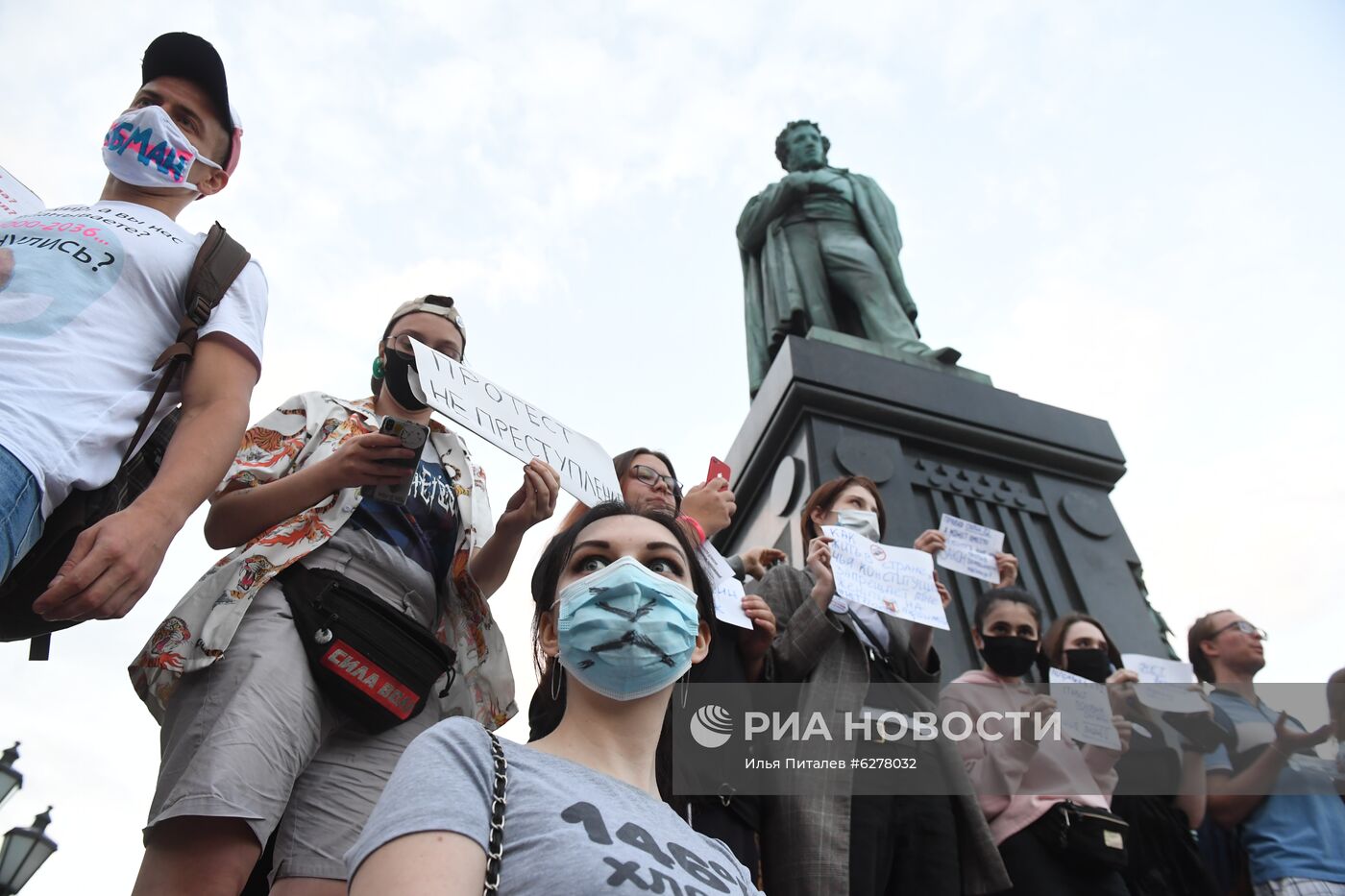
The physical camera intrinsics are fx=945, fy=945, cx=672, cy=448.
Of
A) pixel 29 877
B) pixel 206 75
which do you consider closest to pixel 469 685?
pixel 206 75

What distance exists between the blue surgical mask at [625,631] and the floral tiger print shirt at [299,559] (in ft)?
1.69

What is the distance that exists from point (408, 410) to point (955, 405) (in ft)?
13.2

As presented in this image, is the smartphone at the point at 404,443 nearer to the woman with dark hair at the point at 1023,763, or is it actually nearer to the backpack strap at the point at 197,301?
the backpack strap at the point at 197,301

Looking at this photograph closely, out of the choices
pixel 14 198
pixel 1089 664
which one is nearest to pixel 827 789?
pixel 1089 664

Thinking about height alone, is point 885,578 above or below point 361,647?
above

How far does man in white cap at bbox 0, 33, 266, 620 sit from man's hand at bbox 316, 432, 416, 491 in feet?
0.76

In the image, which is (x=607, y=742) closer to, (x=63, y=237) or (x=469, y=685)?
(x=469, y=685)

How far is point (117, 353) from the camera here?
1766mm

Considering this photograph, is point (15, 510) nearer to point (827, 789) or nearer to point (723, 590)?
point (723, 590)

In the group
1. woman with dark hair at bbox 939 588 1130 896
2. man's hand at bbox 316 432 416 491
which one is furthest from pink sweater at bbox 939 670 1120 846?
man's hand at bbox 316 432 416 491

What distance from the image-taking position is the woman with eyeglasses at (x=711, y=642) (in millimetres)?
2195

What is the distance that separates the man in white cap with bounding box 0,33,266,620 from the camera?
1463 millimetres

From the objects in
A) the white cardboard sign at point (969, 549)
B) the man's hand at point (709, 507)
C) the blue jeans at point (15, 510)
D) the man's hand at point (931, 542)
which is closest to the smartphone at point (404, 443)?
the blue jeans at point (15, 510)

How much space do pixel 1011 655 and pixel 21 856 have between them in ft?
19.0
